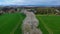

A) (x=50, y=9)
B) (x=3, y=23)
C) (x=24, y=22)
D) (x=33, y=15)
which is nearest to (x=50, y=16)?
(x=50, y=9)

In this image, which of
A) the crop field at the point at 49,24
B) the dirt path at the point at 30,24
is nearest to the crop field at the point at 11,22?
the dirt path at the point at 30,24

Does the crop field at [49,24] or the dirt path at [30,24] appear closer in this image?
the dirt path at [30,24]

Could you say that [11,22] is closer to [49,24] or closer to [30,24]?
[30,24]

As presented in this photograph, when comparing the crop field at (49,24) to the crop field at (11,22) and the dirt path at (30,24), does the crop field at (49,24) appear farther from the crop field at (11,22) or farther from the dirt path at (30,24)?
the crop field at (11,22)

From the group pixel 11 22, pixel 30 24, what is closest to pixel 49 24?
pixel 30 24

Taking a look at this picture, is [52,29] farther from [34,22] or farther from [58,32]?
[34,22]
